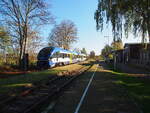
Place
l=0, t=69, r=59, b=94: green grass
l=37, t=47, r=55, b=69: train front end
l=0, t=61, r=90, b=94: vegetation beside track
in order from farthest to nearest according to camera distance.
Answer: l=37, t=47, r=55, b=69: train front end < l=0, t=69, r=59, b=94: green grass < l=0, t=61, r=90, b=94: vegetation beside track

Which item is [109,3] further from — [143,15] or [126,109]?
[126,109]

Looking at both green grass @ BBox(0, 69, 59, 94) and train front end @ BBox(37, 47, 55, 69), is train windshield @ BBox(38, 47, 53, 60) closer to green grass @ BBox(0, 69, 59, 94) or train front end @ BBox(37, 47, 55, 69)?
train front end @ BBox(37, 47, 55, 69)

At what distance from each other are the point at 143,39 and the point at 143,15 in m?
2.25

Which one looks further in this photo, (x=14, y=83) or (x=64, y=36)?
(x=64, y=36)

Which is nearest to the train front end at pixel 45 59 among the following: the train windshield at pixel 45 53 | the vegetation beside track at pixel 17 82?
the train windshield at pixel 45 53

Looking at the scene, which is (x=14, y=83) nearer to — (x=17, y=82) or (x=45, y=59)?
(x=17, y=82)

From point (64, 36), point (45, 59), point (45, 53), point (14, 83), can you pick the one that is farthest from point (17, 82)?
point (64, 36)

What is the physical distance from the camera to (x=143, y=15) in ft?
Result: 48.1

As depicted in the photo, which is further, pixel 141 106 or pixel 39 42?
pixel 39 42

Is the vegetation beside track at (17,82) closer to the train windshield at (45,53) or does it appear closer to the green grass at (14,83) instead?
the green grass at (14,83)

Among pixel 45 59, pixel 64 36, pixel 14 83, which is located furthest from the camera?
pixel 64 36

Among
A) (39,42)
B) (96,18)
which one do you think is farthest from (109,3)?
(39,42)

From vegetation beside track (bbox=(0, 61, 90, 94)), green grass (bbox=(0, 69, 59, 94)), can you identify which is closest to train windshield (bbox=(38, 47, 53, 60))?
vegetation beside track (bbox=(0, 61, 90, 94))

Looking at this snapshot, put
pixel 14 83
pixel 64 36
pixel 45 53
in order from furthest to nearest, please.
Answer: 1. pixel 64 36
2. pixel 45 53
3. pixel 14 83
